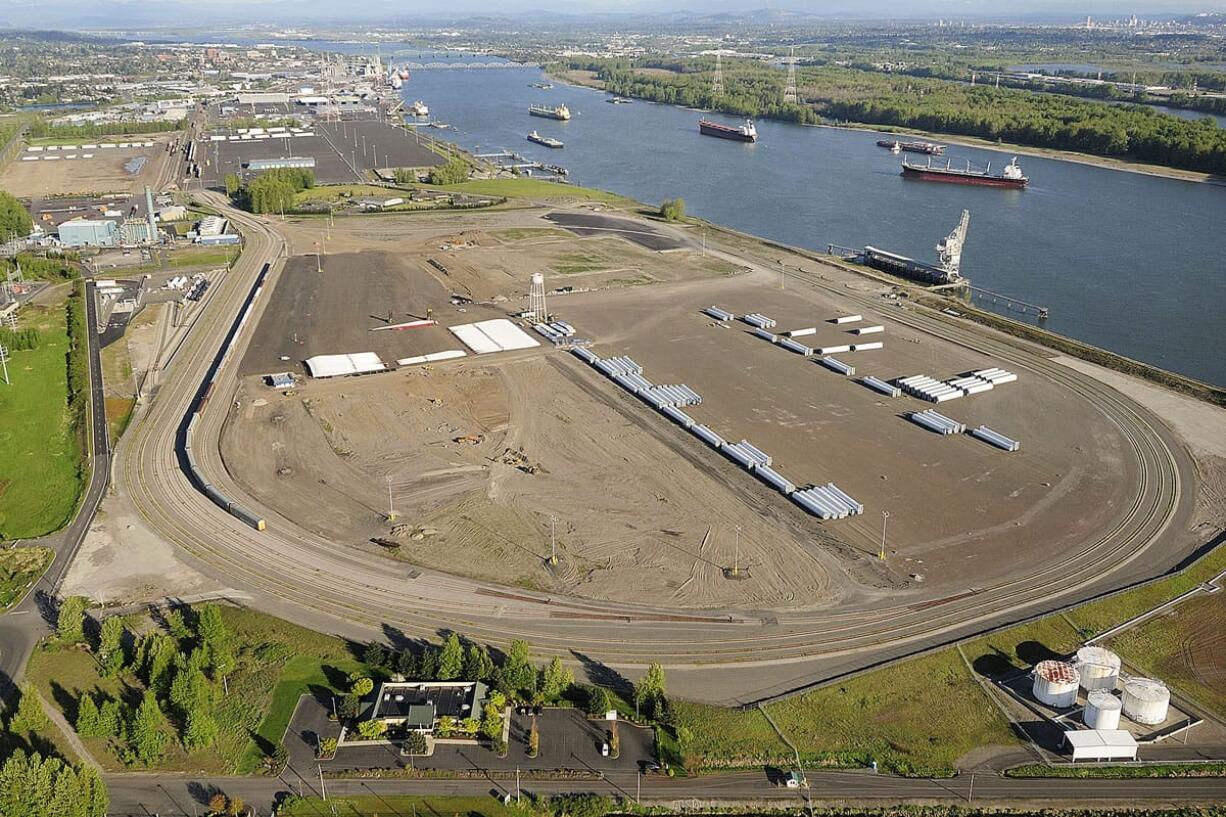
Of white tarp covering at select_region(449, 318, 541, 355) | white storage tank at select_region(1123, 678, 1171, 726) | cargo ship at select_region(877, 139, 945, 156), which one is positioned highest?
cargo ship at select_region(877, 139, 945, 156)

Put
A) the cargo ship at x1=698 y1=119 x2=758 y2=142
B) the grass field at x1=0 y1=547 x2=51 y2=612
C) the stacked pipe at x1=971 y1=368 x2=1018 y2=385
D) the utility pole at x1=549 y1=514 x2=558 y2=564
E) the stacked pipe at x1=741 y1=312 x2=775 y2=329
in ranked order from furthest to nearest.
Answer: the cargo ship at x1=698 y1=119 x2=758 y2=142 < the stacked pipe at x1=741 y1=312 x2=775 y2=329 < the stacked pipe at x1=971 y1=368 x2=1018 y2=385 < the utility pole at x1=549 y1=514 x2=558 y2=564 < the grass field at x1=0 y1=547 x2=51 y2=612

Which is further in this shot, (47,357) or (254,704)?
(47,357)

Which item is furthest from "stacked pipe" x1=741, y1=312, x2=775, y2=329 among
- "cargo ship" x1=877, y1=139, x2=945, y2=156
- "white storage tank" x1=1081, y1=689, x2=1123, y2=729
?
"cargo ship" x1=877, y1=139, x2=945, y2=156

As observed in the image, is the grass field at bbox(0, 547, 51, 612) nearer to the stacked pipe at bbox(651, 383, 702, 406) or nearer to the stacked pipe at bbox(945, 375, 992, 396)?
the stacked pipe at bbox(651, 383, 702, 406)

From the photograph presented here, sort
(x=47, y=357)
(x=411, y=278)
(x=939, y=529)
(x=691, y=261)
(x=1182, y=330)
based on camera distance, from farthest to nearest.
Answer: (x=691, y=261)
(x=411, y=278)
(x=1182, y=330)
(x=47, y=357)
(x=939, y=529)

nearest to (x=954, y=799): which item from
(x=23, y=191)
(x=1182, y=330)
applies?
(x=1182, y=330)

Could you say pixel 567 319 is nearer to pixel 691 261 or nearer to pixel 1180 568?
pixel 691 261
